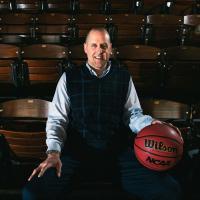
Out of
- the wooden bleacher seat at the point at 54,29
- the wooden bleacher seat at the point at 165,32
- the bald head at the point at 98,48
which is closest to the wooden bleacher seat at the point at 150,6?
the wooden bleacher seat at the point at 165,32

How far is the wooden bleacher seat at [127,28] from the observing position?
5668 millimetres

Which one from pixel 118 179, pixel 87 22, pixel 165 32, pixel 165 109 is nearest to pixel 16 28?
pixel 87 22

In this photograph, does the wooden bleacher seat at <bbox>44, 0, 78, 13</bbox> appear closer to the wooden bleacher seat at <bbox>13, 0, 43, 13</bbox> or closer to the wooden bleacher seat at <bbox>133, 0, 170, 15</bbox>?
the wooden bleacher seat at <bbox>13, 0, 43, 13</bbox>

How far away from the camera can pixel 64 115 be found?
7.93ft

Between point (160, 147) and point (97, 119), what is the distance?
543 millimetres

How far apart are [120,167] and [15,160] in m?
0.73

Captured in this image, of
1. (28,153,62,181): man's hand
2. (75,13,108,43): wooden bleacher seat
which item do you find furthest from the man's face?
(75,13,108,43): wooden bleacher seat

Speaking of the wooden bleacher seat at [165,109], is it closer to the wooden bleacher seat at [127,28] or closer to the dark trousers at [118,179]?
the dark trousers at [118,179]

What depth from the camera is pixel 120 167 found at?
7.37ft

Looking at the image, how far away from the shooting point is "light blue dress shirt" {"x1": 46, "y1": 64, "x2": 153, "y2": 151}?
2.30m

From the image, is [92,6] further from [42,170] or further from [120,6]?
[42,170]

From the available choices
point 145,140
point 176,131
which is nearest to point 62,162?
point 145,140

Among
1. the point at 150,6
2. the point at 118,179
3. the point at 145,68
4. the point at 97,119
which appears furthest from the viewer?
the point at 150,6

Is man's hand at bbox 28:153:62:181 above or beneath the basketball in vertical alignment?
beneath
